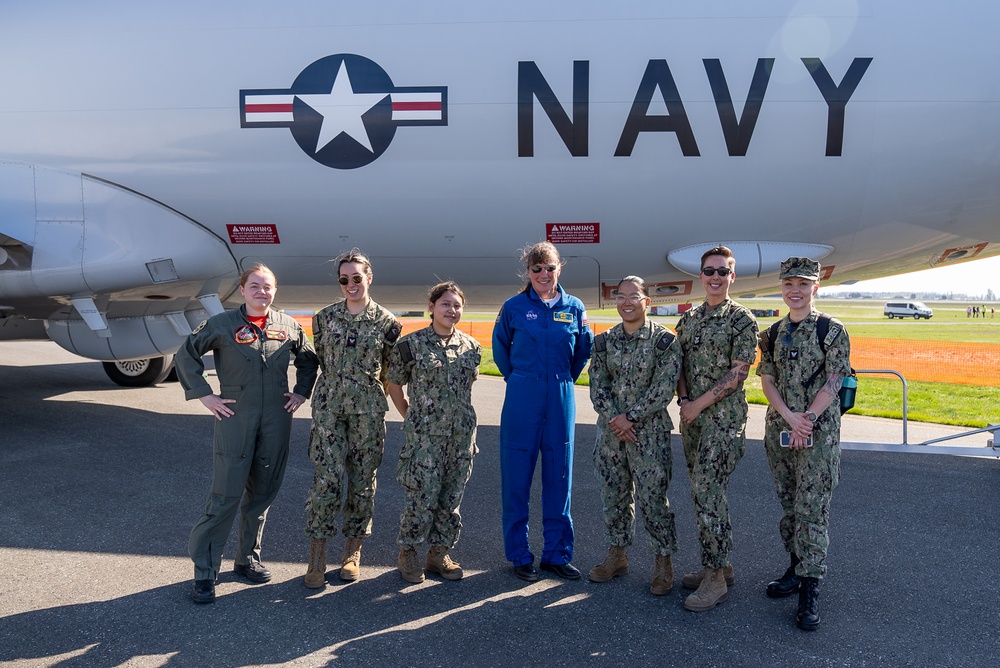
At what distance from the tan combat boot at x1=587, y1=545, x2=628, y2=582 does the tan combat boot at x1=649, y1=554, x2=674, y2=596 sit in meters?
0.20

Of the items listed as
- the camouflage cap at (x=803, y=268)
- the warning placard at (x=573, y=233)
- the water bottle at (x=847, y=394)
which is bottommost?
the water bottle at (x=847, y=394)

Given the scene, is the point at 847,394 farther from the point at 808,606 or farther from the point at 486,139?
the point at 486,139

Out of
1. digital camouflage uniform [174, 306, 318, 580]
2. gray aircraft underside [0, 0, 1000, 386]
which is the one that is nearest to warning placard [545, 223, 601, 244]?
gray aircraft underside [0, 0, 1000, 386]

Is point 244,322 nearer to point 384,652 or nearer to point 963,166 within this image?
point 384,652

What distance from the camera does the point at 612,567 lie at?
353 centimetres

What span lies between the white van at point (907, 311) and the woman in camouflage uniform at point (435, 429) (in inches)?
2148

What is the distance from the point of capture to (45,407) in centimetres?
798

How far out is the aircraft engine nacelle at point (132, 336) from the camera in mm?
6594

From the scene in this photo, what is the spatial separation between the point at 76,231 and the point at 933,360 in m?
17.8

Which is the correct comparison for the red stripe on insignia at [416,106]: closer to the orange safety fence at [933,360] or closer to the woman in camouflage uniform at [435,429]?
the woman in camouflage uniform at [435,429]

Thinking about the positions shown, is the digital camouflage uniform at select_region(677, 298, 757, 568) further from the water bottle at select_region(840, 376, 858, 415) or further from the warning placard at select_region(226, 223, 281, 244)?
the warning placard at select_region(226, 223, 281, 244)

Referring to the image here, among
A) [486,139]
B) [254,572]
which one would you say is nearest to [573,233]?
[486,139]

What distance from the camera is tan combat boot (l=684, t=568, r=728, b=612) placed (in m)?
3.20

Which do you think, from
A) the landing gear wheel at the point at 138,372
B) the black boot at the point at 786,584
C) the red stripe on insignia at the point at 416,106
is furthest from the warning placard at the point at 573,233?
the landing gear wheel at the point at 138,372
